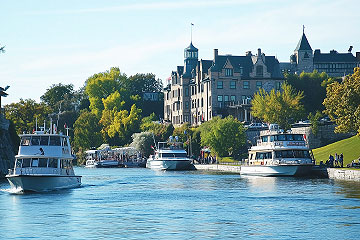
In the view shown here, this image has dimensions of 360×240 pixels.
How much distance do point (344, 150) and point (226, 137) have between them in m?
30.6

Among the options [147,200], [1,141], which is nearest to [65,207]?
[147,200]

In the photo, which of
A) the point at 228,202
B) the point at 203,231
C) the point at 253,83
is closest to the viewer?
the point at 203,231

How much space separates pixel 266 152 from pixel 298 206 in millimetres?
35738

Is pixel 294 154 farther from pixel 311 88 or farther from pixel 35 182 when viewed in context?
pixel 311 88

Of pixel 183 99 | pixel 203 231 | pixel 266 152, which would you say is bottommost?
pixel 203 231

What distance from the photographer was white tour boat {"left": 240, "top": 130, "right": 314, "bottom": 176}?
281 ft

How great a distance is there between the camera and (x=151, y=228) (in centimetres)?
4350

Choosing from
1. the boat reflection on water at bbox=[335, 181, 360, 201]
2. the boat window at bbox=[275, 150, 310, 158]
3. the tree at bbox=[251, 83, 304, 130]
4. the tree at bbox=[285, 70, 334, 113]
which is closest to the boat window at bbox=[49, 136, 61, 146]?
the boat reflection on water at bbox=[335, 181, 360, 201]

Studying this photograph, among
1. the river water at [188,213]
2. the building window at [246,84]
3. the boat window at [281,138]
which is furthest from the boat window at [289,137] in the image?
the building window at [246,84]

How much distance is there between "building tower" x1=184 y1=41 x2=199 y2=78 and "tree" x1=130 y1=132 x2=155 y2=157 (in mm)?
20468

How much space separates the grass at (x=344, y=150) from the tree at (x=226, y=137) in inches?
762

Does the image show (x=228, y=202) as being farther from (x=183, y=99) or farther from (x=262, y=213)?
(x=183, y=99)

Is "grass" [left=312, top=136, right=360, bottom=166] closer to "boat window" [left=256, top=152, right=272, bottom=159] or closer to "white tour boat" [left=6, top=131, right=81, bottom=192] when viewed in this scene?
"boat window" [left=256, top=152, right=272, bottom=159]

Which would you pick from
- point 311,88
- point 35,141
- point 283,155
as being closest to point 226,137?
point 311,88
